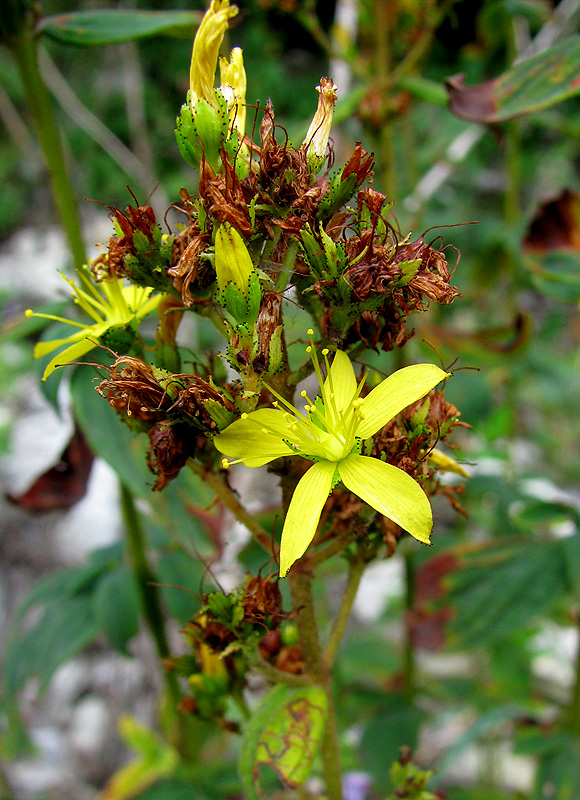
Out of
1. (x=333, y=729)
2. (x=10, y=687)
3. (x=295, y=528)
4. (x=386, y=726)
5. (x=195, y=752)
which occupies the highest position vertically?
(x=295, y=528)

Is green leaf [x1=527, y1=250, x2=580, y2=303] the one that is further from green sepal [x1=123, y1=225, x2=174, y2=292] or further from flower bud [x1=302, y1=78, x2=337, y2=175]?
green sepal [x1=123, y1=225, x2=174, y2=292]

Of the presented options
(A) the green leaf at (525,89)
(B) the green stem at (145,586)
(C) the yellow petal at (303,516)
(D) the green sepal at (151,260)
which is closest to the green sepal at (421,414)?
(C) the yellow petal at (303,516)

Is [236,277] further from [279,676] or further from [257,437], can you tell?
[279,676]

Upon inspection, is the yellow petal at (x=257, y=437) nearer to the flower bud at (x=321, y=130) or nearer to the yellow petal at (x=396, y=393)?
the yellow petal at (x=396, y=393)

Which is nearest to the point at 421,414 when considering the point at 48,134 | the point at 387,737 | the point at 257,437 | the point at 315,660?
the point at 257,437

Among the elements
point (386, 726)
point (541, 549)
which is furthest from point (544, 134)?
point (386, 726)

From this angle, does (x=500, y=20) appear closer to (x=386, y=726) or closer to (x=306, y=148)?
(x=306, y=148)
